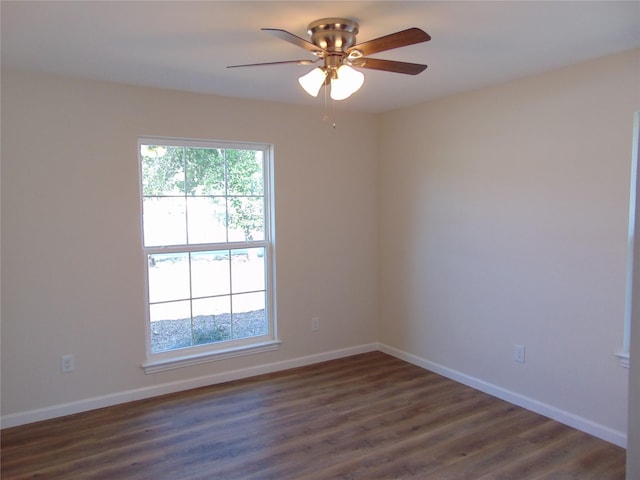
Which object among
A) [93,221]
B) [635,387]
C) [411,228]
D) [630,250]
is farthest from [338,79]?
[411,228]

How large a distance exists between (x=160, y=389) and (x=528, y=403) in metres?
2.70

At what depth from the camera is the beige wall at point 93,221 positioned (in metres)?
2.95

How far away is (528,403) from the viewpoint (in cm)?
319

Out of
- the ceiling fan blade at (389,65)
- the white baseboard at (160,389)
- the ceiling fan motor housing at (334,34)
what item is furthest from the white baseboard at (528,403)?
the ceiling fan motor housing at (334,34)

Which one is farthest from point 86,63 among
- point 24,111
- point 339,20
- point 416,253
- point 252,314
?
point 416,253

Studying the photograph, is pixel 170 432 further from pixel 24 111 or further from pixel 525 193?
pixel 525 193

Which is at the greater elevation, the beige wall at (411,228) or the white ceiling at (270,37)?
the white ceiling at (270,37)

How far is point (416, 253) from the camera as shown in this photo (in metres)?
4.08

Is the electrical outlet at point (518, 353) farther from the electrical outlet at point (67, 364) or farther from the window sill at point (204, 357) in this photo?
the electrical outlet at point (67, 364)

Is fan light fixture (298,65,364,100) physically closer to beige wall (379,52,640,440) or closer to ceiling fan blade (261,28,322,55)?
ceiling fan blade (261,28,322,55)

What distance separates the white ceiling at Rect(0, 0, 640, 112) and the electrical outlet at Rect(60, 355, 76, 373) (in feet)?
6.24

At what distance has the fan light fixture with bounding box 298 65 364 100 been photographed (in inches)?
81.9

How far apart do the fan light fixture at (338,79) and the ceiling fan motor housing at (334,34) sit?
0.30 feet

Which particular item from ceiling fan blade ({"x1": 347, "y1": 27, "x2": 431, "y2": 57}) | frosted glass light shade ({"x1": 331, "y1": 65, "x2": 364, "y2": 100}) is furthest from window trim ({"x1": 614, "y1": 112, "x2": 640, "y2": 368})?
frosted glass light shade ({"x1": 331, "y1": 65, "x2": 364, "y2": 100})
